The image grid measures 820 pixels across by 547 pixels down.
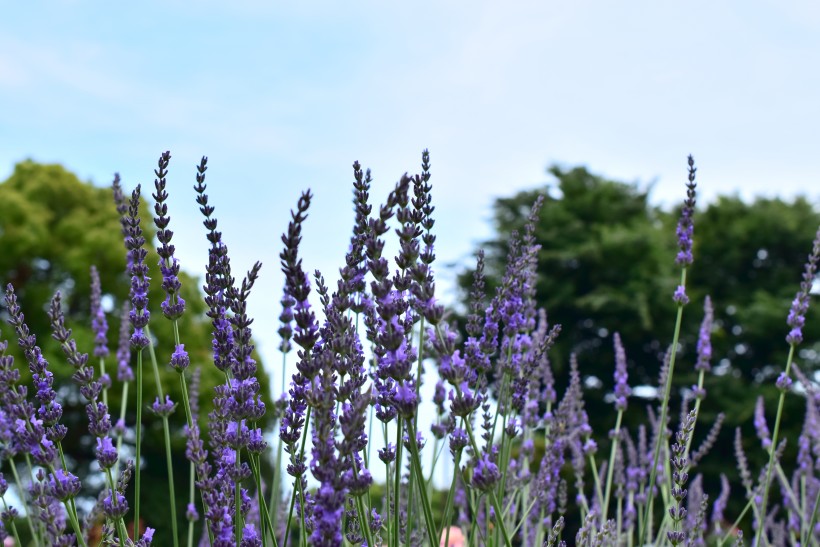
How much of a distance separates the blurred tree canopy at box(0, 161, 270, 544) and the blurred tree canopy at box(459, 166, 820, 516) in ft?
26.6

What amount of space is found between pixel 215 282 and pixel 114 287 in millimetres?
19680

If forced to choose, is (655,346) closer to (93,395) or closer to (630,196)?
(630,196)

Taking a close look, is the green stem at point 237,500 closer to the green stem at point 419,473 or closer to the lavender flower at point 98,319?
the green stem at point 419,473

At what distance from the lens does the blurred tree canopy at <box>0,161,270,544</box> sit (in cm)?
1964

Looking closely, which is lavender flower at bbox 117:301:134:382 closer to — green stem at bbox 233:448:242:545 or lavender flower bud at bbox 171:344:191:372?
lavender flower bud at bbox 171:344:191:372

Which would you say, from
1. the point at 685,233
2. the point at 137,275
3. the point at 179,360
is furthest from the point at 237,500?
the point at 685,233

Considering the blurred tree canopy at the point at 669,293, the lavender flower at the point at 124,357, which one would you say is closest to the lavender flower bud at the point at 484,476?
the lavender flower at the point at 124,357

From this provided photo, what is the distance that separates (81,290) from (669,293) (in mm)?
14545

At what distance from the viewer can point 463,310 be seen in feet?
81.1

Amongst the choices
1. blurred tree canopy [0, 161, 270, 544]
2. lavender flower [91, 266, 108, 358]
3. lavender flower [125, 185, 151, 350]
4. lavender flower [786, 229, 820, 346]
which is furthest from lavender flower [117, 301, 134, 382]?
blurred tree canopy [0, 161, 270, 544]

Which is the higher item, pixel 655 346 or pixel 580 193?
pixel 580 193

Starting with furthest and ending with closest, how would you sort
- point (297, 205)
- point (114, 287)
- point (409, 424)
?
point (114, 287), point (409, 424), point (297, 205)

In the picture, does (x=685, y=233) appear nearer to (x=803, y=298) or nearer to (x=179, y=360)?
(x=803, y=298)

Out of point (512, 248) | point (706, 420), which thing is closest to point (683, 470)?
point (512, 248)
